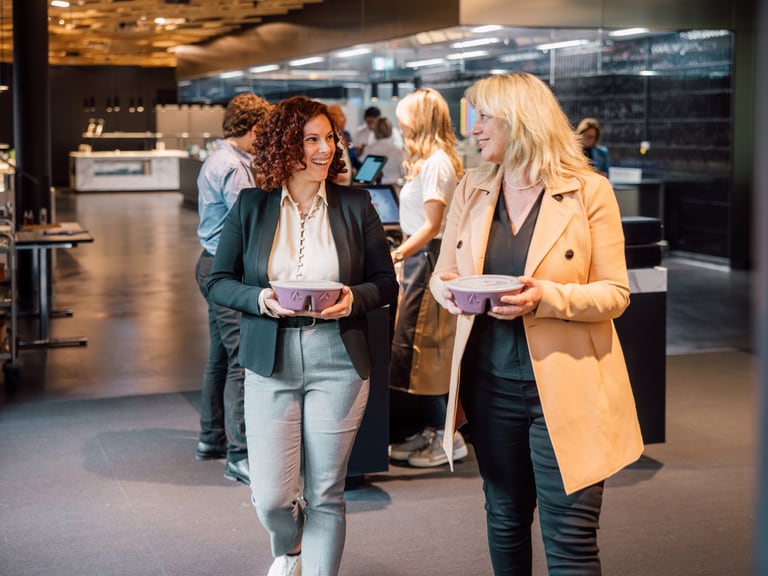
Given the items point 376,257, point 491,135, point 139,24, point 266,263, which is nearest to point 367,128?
point 139,24

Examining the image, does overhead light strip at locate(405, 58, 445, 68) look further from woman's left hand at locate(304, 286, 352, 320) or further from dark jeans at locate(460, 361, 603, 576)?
dark jeans at locate(460, 361, 603, 576)

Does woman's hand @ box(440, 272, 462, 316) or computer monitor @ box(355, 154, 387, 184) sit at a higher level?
computer monitor @ box(355, 154, 387, 184)

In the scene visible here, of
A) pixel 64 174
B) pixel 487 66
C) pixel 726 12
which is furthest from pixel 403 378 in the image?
pixel 64 174

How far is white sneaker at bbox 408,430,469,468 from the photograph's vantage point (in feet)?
15.0

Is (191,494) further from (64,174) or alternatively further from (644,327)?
(64,174)

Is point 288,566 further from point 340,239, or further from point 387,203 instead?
point 387,203

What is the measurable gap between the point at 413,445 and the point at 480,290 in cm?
256

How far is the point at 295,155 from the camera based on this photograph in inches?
105

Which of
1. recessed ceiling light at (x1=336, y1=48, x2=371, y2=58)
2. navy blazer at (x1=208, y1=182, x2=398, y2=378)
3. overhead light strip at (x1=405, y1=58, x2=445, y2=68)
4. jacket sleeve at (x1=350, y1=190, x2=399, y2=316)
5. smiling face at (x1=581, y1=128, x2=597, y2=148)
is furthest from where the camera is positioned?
recessed ceiling light at (x1=336, y1=48, x2=371, y2=58)

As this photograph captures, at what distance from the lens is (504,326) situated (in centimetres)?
241

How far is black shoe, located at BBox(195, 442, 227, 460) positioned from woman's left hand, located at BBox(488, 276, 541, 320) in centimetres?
273

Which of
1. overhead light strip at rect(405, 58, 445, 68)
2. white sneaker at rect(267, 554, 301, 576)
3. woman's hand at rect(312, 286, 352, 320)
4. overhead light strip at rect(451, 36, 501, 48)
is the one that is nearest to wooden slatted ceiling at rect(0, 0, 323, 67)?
overhead light strip at rect(405, 58, 445, 68)

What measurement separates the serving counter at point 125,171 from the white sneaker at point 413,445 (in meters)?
20.1

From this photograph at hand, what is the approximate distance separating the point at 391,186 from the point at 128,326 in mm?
3845
